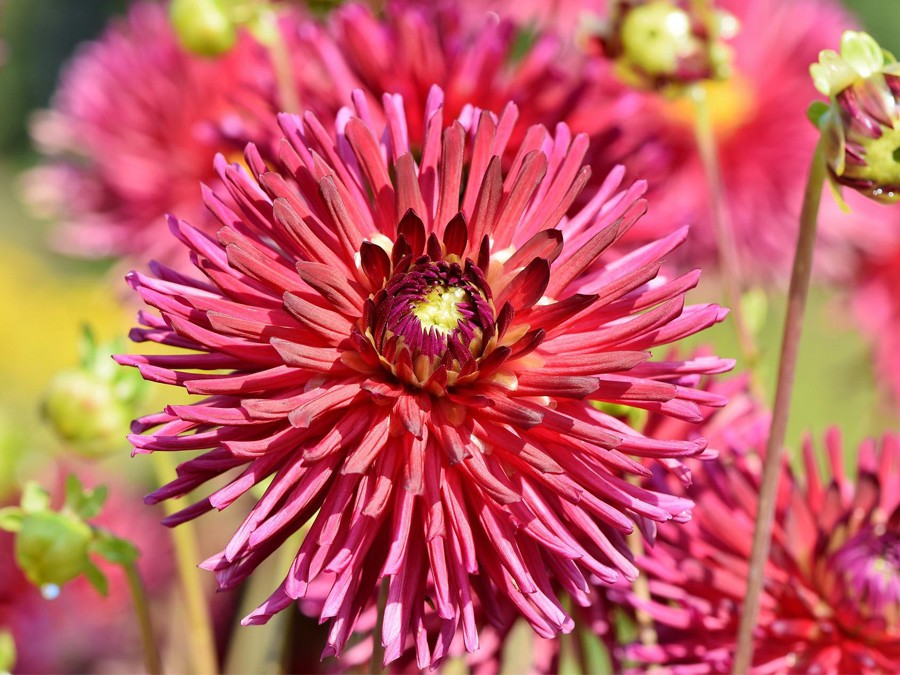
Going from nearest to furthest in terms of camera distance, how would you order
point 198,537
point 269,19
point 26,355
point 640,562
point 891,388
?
point 640,562 < point 269,19 < point 198,537 < point 891,388 < point 26,355

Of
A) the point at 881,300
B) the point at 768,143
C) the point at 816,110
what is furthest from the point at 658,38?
the point at 881,300

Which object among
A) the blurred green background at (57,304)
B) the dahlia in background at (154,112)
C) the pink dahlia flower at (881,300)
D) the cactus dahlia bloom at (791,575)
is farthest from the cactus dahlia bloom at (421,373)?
the pink dahlia flower at (881,300)

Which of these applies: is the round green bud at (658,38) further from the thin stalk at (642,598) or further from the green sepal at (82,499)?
the green sepal at (82,499)

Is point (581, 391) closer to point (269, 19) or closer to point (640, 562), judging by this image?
point (640, 562)

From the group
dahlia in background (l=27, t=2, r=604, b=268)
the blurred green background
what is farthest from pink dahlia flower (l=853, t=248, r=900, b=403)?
dahlia in background (l=27, t=2, r=604, b=268)

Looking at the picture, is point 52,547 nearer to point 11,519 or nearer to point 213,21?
point 11,519

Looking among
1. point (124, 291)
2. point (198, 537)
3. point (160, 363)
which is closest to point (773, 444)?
point (160, 363)
